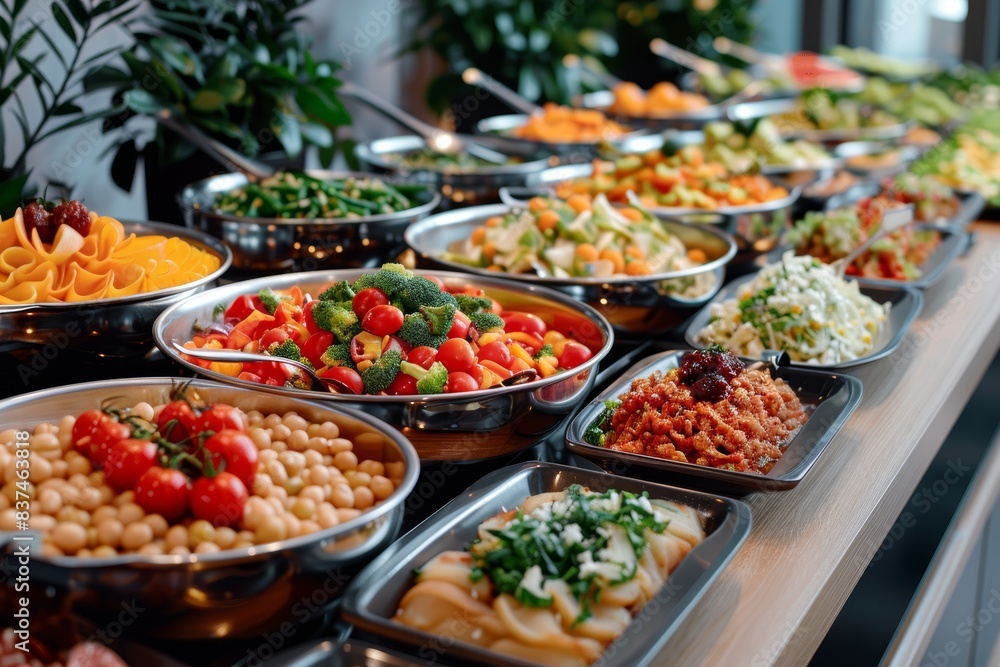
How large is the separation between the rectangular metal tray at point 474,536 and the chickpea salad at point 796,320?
0.71 metres

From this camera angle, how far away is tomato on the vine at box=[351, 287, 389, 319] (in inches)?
63.4

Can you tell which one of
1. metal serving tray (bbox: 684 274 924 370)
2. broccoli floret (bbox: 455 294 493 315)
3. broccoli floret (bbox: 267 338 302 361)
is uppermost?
broccoli floret (bbox: 455 294 493 315)

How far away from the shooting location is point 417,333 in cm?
157

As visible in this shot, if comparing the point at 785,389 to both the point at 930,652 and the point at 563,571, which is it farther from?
the point at 930,652

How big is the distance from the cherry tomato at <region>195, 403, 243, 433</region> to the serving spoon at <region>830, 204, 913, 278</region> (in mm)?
1792

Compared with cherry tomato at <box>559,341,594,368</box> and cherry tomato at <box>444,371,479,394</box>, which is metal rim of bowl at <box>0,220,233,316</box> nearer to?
cherry tomato at <box>444,371,479,394</box>

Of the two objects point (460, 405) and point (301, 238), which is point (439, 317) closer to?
point (460, 405)

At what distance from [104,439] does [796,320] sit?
1.41 metres

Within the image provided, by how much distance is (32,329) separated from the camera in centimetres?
157

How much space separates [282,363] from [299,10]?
2384 millimetres

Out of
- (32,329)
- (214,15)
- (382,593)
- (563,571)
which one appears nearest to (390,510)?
(382,593)

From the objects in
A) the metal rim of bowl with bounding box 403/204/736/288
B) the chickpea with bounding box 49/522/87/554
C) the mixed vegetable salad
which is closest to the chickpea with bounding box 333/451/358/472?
the chickpea with bounding box 49/522/87/554

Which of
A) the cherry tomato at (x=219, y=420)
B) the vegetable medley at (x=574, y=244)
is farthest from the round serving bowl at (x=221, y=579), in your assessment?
the vegetable medley at (x=574, y=244)

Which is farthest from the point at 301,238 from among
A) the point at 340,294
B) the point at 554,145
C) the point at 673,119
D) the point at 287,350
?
the point at 673,119
